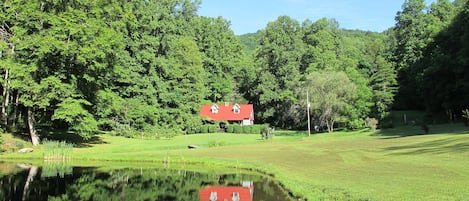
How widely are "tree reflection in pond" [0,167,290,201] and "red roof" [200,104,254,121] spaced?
5862 cm

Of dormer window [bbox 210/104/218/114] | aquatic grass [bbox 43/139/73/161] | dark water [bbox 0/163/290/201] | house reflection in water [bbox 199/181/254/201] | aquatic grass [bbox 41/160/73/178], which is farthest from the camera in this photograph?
dormer window [bbox 210/104/218/114]

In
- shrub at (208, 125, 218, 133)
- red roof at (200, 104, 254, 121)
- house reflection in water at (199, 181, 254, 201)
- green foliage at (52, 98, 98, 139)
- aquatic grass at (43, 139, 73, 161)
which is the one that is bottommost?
house reflection in water at (199, 181, 254, 201)

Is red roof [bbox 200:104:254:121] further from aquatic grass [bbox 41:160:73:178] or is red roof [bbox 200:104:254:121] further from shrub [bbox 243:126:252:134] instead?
aquatic grass [bbox 41:160:73:178]

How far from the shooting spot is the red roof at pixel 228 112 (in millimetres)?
83875

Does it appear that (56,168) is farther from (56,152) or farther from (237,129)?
(237,129)

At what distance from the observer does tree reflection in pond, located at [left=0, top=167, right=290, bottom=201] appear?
1703 cm

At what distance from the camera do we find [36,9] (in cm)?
3778

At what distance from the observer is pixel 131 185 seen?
2000cm

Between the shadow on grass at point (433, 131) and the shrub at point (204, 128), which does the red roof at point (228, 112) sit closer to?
the shrub at point (204, 128)

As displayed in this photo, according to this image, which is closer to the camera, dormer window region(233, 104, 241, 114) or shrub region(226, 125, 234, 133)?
shrub region(226, 125, 234, 133)

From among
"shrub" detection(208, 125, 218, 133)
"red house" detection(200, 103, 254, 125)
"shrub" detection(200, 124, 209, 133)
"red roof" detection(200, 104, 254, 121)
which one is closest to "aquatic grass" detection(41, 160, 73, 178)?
"shrub" detection(200, 124, 209, 133)

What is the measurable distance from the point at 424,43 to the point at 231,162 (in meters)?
60.7

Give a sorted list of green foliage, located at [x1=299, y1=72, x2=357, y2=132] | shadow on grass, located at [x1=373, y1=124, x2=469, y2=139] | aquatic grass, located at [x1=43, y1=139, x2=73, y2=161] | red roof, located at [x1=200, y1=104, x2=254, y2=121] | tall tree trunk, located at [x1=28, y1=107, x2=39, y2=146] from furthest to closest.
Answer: red roof, located at [x1=200, y1=104, x2=254, y2=121] → green foliage, located at [x1=299, y1=72, x2=357, y2=132] → shadow on grass, located at [x1=373, y1=124, x2=469, y2=139] → tall tree trunk, located at [x1=28, y1=107, x2=39, y2=146] → aquatic grass, located at [x1=43, y1=139, x2=73, y2=161]

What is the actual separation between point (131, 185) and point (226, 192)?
491 centimetres
